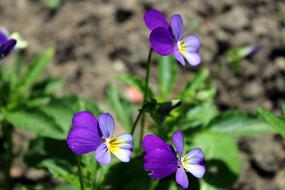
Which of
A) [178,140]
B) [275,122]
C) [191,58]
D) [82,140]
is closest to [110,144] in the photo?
[82,140]

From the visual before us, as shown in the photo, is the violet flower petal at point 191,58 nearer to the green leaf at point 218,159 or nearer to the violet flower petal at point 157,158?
the violet flower petal at point 157,158

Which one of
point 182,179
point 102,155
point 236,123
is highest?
point 102,155

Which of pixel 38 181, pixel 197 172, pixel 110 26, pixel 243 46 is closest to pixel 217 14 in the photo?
pixel 243 46

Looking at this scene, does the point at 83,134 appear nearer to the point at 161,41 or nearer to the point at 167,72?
the point at 161,41

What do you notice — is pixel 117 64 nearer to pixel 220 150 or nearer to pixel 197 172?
pixel 220 150

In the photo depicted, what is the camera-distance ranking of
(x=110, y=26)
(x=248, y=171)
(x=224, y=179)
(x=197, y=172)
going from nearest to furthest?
(x=197, y=172)
(x=224, y=179)
(x=248, y=171)
(x=110, y=26)

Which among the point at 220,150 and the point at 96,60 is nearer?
the point at 220,150
